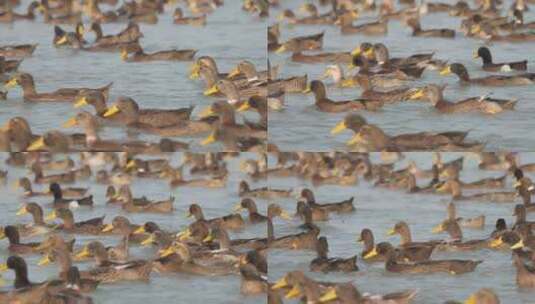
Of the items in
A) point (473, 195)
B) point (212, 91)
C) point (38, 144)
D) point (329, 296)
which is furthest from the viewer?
point (473, 195)

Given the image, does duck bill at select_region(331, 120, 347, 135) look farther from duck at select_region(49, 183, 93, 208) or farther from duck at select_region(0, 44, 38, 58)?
duck at select_region(0, 44, 38, 58)

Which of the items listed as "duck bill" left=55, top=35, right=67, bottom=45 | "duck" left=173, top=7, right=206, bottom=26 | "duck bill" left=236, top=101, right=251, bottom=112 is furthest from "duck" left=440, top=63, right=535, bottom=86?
"duck" left=173, top=7, right=206, bottom=26

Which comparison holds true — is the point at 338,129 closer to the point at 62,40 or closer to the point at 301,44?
the point at 301,44

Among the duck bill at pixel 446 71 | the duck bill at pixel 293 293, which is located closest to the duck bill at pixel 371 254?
the duck bill at pixel 293 293

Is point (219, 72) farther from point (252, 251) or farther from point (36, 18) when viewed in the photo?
point (36, 18)

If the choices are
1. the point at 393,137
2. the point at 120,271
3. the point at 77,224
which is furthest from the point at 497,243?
the point at 77,224

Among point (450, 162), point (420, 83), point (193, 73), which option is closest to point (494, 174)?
point (450, 162)

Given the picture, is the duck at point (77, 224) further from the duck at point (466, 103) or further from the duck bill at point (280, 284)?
the duck bill at point (280, 284)

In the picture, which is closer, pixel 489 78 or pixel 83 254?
pixel 83 254
